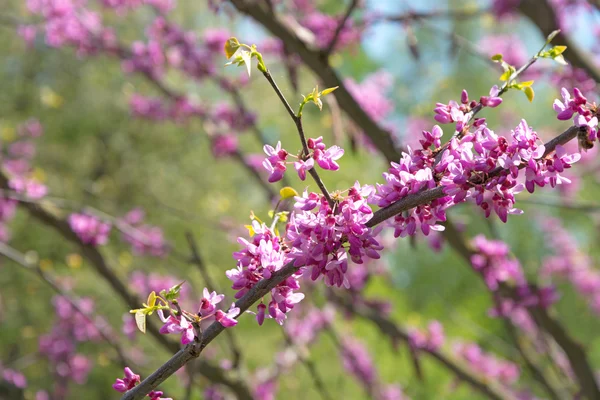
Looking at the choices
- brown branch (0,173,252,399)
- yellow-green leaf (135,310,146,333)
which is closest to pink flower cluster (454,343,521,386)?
brown branch (0,173,252,399)

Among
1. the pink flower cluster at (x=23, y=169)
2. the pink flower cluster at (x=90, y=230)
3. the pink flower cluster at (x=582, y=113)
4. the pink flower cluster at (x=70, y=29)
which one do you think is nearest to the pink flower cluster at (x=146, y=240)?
the pink flower cluster at (x=23, y=169)

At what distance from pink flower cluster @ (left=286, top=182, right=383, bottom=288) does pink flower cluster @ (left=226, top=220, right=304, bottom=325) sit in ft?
0.16

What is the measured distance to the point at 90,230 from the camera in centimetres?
266

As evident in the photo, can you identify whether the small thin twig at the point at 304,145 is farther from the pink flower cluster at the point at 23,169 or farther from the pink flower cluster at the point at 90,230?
the pink flower cluster at the point at 23,169

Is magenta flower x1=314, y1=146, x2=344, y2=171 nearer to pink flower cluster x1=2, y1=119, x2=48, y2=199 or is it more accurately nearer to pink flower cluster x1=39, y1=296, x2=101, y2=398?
pink flower cluster x1=2, y1=119, x2=48, y2=199

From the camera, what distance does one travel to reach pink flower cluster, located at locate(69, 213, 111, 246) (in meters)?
2.64

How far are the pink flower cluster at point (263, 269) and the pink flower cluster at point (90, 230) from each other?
69.0 inches

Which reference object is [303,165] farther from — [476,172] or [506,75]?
[506,75]

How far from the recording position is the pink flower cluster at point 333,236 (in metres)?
1.00

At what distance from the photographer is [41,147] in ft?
29.0

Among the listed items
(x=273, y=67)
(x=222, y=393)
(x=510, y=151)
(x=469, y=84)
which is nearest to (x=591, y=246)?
(x=469, y=84)

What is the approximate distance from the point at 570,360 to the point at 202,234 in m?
6.78

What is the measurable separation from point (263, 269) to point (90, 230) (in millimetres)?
1855

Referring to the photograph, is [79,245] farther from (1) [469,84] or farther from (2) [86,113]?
(1) [469,84]
